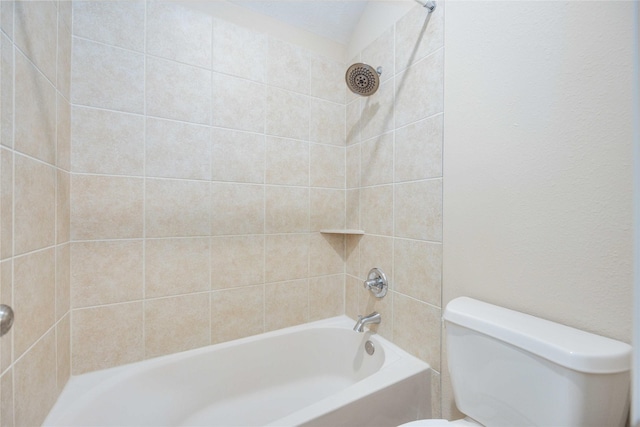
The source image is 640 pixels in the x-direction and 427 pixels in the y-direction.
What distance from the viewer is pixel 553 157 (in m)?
0.73

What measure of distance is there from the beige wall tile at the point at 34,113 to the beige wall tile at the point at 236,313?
833mm

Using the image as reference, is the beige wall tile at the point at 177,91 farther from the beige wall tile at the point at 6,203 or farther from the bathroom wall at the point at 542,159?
the bathroom wall at the point at 542,159

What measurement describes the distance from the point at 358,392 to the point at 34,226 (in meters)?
1.17

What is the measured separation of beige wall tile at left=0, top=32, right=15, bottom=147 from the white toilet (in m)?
1.32

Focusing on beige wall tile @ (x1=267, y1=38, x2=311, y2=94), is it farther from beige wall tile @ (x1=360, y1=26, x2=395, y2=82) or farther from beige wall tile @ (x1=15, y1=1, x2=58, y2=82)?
beige wall tile @ (x1=15, y1=1, x2=58, y2=82)

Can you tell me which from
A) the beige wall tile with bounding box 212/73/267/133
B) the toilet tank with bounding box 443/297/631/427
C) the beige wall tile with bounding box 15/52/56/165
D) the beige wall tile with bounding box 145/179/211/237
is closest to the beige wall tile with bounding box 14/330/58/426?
the beige wall tile with bounding box 145/179/211/237

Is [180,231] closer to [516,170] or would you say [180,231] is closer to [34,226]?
[34,226]

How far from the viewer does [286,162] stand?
4.68 feet

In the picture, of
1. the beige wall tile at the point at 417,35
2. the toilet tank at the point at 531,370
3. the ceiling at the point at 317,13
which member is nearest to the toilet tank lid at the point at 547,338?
the toilet tank at the point at 531,370

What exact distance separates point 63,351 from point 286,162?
1.21 meters

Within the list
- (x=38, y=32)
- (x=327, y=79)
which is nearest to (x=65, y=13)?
(x=38, y=32)

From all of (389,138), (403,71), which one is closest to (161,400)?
(389,138)

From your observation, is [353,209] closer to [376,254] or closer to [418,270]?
[376,254]

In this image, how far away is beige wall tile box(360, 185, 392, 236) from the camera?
1286 millimetres
